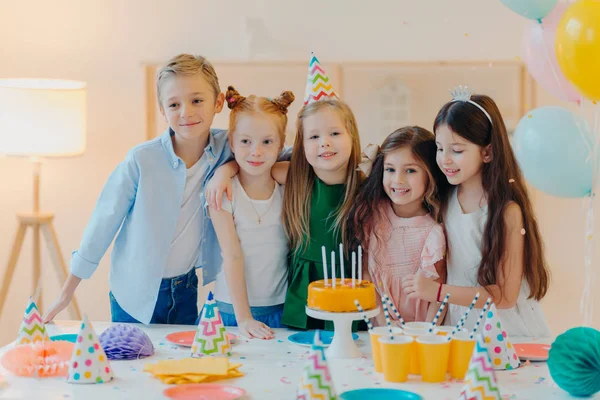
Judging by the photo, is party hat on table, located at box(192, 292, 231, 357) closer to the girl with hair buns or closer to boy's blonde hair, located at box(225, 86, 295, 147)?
the girl with hair buns

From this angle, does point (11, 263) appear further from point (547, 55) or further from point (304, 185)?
point (547, 55)

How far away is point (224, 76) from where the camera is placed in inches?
146

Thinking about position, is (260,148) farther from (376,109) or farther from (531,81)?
(531,81)

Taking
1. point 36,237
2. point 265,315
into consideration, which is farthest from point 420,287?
point 36,237

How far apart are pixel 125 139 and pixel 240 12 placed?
0.87 meters

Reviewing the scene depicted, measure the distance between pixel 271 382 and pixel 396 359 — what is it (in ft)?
0.87

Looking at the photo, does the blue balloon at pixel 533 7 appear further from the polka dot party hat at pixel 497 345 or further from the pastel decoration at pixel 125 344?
the pastel decoration at pixel 125 344

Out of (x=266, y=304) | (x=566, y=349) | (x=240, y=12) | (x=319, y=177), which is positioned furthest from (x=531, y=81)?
(x=566, y=349)

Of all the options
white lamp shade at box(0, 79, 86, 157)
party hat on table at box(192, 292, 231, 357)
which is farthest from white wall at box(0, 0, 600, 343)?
party hat on table at box(192, 292, 231, 357)

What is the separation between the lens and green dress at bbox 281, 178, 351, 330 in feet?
7.05

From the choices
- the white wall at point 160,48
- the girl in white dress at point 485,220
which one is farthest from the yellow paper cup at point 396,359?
the white wall at point 160,48

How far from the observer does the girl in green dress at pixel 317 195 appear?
2.14 meters

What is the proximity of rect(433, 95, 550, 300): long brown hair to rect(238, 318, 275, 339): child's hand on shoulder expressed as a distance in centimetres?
60

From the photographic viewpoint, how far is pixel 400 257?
214 centimetres
